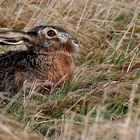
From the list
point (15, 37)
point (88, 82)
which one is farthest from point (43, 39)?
point (88, 82)

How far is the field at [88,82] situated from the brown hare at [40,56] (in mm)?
174

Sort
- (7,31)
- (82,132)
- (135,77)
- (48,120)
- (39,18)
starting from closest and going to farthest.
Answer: (82,132) → (48,120) → (135,77) → (7,31) → (39,18)

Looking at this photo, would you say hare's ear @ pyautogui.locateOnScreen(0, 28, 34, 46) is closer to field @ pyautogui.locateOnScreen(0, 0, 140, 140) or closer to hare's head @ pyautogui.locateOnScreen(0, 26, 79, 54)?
hare's head @ pyautogui.locateOnScreen(0, 26, 79, 54)

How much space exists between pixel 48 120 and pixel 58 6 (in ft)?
8.82

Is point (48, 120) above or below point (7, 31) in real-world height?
below

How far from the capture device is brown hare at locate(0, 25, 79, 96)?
6.18 meters

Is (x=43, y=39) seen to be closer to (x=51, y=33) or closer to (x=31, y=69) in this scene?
(x=51, y=33)

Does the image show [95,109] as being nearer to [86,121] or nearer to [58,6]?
[86,121]

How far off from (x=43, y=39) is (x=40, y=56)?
154mm

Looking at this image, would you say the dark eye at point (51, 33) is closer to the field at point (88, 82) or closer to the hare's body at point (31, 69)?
the hare's body at point (31, 69)

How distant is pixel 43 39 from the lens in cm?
633

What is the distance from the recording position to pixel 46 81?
601cm

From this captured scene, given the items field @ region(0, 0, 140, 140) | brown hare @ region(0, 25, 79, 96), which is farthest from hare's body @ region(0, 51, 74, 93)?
field @ region(0, 0, 140, 140)

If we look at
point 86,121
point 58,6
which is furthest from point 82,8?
point 86,121
